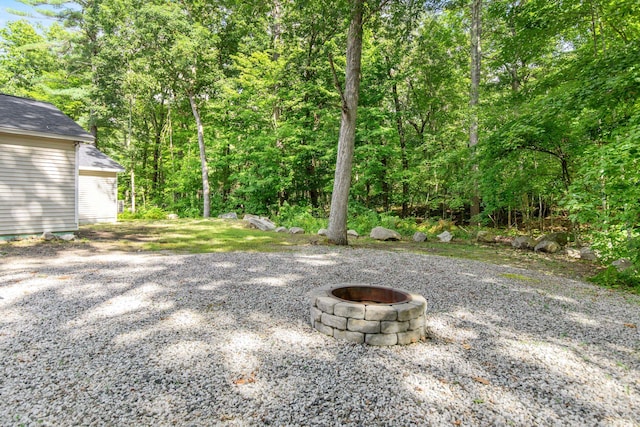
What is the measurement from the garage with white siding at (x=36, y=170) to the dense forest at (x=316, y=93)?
6058 millimetres

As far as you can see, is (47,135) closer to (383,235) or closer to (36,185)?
(36,185)

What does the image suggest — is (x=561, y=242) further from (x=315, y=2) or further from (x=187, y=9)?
(x=187, y=9)

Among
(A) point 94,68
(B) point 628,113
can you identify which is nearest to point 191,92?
(A) point 94,68

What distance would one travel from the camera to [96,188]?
12.8 meters

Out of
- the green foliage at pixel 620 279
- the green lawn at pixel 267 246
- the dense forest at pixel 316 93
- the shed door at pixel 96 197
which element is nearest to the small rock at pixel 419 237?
the green lawn at pixel 267 246

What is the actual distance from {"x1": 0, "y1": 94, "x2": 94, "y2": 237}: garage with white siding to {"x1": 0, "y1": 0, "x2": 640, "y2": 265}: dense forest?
6058 mm

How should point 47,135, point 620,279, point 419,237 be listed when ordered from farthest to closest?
point 419,237 → point 47,135 → point 620,279

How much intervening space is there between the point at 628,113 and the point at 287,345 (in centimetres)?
660

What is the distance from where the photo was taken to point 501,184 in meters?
8.47

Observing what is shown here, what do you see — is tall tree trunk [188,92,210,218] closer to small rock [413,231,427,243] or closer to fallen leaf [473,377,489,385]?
→ small rock [413,231,427,243]

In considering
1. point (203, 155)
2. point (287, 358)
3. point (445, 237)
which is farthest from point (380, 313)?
point (203, 155)

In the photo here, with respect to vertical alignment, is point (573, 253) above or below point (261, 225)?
below

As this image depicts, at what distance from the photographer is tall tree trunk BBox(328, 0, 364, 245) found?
7320 mm

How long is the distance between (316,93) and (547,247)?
10892mm
